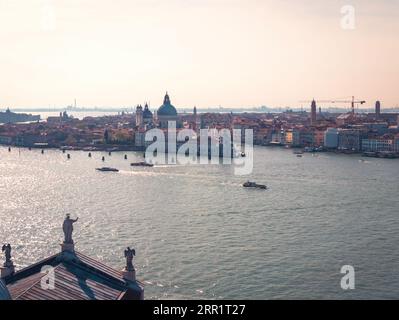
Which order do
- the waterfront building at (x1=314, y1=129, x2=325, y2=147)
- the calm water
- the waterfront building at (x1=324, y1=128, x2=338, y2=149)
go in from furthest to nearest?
1. the waterfront building at (x1=314, y1=129, x2=325, y2=147)
2. the waterfront building at (x1=324, y1=128, x2=338, y2=149)
3. the calm water

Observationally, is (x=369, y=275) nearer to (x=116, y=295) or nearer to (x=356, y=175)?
(x=116, y=295)

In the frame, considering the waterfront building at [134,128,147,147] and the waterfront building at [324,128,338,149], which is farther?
the waterfront building at [134,128,147,147]

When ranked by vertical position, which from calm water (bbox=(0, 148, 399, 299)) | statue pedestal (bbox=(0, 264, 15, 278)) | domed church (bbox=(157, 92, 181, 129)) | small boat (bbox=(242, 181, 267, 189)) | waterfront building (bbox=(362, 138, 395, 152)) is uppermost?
domed church (bbox=(157, 92, 181, 129))

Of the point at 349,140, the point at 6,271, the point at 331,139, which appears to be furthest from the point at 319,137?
the point at 6,271

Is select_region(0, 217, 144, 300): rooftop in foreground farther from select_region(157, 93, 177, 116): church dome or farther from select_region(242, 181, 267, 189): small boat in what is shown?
select_region(157, 93, 177, 116): church dome

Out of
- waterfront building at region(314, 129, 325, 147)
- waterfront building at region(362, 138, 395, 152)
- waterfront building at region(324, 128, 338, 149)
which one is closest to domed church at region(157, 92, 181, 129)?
waterfront building at region(314, 129, 325, 147)
